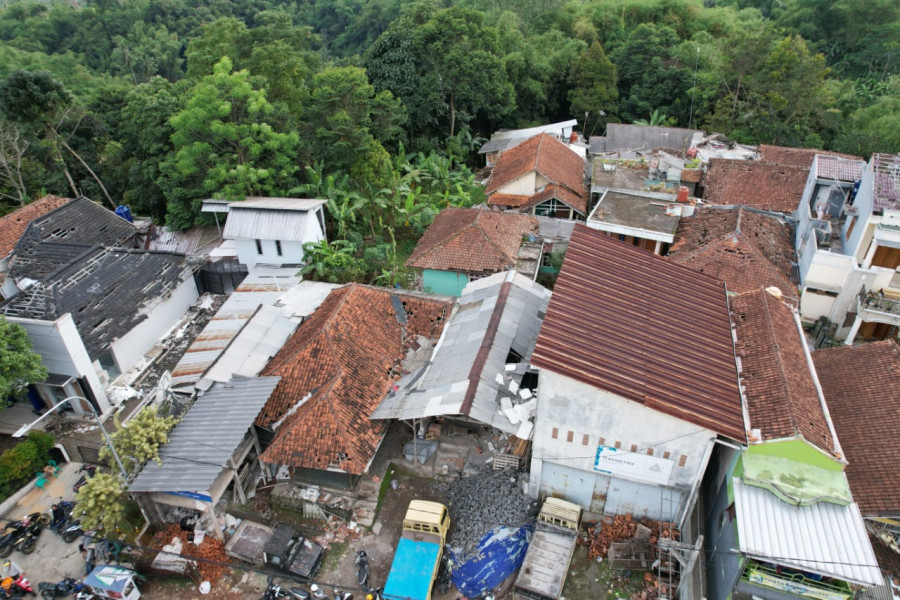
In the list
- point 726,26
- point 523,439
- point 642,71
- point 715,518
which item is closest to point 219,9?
point 642,71

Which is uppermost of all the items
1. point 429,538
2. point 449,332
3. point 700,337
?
point 700,337

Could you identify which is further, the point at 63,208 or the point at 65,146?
the point at 65,146

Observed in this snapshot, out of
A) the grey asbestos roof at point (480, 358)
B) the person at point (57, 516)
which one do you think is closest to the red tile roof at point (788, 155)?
the grey asbestos roof at point (480, 358)

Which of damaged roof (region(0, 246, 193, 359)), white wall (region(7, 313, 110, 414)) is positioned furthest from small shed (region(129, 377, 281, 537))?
damaged roof (region(0, 246, 193, 359))

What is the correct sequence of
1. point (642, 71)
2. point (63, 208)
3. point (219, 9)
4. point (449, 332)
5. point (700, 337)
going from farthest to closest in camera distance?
1. point (219, 9)
2. point (642, 71)
3. point (63, 208)
4. point (449, 332)
5. point (700, 337)

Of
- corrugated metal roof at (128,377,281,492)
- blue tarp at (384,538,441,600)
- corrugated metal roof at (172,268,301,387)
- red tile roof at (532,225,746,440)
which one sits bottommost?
blue tarp at (384,538,441,600)

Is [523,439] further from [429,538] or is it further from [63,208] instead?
[63,208]

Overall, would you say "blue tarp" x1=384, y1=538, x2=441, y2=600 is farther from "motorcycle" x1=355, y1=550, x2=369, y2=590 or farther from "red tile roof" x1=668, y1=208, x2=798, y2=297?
"red tile roof" x1=668, y1=208, x2=798, y2=297

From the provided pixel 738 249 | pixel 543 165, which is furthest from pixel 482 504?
pixel 543 165
